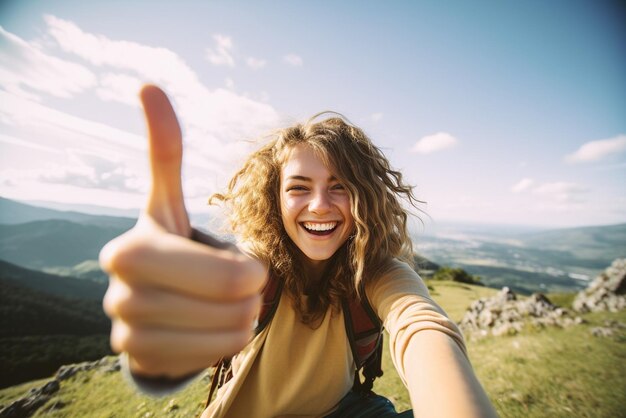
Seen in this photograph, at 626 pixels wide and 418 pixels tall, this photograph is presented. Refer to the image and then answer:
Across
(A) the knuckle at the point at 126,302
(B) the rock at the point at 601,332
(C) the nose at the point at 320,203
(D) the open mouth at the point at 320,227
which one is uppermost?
(C) the nose at the point at 320,203

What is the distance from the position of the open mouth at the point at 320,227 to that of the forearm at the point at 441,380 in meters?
1.48

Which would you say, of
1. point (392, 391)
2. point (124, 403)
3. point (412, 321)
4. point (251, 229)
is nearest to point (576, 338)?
point (392, 391)

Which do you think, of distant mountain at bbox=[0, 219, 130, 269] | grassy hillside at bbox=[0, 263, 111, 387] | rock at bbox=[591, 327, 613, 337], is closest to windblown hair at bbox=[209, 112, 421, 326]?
rock at bbox=[591, 327, 613, 337]

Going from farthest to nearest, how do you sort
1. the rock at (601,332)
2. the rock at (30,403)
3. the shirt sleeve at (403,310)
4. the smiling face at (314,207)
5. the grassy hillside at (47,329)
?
the grassy hillside at (47,329)
the rock at (601,332)
the rock at (30,403)
the smiling face at (314,207)
the shirt sleeve at (403,310)

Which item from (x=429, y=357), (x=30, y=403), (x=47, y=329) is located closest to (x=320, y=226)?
(x=429, y=357)

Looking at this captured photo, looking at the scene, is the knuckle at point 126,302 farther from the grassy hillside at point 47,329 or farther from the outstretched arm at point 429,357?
the grassy hillside at point 47,329

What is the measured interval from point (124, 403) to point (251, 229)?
21.7ft

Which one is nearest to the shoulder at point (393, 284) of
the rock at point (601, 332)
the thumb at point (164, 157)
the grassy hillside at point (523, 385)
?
the thumb at point (164, 157)

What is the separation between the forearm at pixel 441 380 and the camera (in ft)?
5.68

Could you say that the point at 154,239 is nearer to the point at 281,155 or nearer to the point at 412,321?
the point at 412,321

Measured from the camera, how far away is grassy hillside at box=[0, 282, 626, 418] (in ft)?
19.1

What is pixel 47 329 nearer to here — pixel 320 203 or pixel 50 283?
pixel 50 283

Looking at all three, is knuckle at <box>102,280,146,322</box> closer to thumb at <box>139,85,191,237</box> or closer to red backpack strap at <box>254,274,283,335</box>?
thumb at <box>139,85,191,237</box>

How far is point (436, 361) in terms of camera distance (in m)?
1.96
